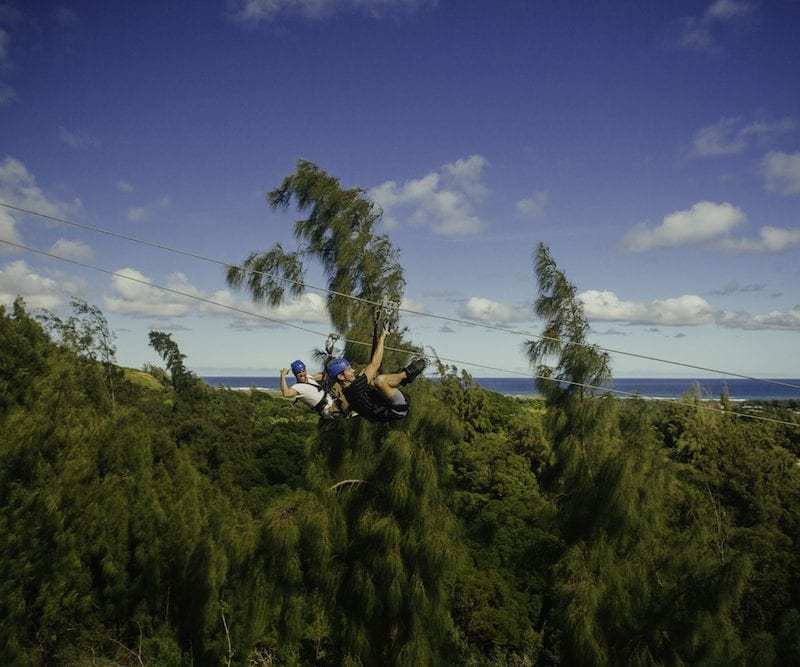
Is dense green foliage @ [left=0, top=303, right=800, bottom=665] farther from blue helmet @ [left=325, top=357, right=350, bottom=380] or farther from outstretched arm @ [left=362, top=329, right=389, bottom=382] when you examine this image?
outstretched arm @ [left=362, top=329, right=389, bottom=382]

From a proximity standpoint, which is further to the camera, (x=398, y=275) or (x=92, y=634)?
(x=92, y=634)

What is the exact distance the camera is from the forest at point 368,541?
9539 mm

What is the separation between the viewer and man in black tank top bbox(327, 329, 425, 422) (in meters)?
5.65

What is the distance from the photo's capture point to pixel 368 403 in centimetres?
583

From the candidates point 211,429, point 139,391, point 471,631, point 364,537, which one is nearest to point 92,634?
point 364,537

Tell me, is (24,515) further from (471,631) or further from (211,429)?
(211,429)

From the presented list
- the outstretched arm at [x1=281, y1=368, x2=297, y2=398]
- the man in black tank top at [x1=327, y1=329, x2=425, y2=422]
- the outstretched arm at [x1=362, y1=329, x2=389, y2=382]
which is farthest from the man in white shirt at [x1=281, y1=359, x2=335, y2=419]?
the outstretched arm at [x1=362, y1=329, x2=389, y2=382]

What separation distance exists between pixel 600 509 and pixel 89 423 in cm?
1116

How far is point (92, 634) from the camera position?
13398 mm

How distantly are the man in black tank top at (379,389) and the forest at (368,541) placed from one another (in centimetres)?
161

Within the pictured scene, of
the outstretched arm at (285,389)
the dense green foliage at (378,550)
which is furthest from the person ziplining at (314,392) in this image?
the dense green foliage at (378,550)

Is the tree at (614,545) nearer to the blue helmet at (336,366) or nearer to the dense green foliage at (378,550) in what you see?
the dense green foliage at (378,550)

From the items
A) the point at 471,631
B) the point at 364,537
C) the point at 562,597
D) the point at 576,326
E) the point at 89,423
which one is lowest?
the point at 471,631

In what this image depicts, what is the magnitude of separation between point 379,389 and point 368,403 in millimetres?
221
